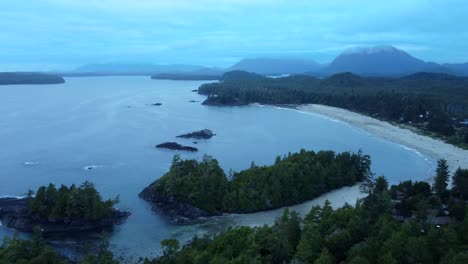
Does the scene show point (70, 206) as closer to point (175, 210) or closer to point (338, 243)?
point (175, 210)

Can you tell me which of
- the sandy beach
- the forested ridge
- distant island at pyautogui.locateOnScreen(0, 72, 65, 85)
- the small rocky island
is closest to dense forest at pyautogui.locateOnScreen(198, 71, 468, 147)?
the sandy beach

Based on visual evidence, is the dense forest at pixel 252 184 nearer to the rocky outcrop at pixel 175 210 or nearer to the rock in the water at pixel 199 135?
the rocky outcrop at pixel 175 210

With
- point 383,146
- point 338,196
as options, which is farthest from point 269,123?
point 338,196

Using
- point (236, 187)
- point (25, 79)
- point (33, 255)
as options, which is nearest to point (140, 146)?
point (236, 187)

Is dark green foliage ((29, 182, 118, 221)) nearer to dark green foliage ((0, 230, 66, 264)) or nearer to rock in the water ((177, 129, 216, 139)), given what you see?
dark green foliage ((0, 230, 66, 264))

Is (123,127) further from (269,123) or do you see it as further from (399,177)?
(399,177)

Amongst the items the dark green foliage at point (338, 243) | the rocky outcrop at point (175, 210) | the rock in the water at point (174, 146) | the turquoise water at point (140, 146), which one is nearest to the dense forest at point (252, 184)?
the rocky outcrop at point (175, 210)
